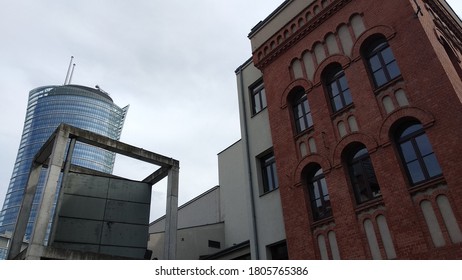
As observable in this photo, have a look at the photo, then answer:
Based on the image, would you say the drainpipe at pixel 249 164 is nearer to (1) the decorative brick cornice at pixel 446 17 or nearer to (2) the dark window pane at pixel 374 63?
(2) the dark window pane at pixel 374 63

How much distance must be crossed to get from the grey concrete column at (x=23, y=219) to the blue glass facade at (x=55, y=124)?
101003 millimetres

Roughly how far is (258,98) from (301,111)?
322 cm

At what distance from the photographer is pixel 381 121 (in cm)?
1071

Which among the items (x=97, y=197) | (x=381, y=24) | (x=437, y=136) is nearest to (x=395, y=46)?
(x=381, y=24)

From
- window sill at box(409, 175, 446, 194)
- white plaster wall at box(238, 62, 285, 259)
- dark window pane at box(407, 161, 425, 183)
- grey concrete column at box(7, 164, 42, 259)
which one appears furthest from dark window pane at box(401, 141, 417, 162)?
grey concrete column at box(7, 164, 42, 259)

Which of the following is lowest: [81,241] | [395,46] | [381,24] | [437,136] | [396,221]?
[396,221]

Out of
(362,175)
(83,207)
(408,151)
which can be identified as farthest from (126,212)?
(408,151)

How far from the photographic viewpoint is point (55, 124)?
11294 centimetres

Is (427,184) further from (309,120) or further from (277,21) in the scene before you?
(277,21)

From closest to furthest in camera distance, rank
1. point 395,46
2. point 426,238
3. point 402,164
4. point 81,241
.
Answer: point 426,238
point 402,164
point 395,46
point 81,241

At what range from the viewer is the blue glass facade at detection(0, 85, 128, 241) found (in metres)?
111

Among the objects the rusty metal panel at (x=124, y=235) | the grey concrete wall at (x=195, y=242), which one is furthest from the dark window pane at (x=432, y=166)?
the grey concrete wall at (x=195, y=242)

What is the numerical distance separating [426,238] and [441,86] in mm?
4153

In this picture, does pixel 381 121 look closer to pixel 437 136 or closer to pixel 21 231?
pixel 437 136
